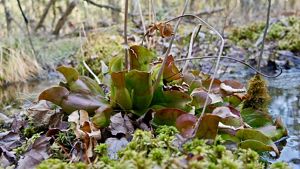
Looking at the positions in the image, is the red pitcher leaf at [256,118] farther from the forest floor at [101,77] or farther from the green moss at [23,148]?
the green moss at [23,148]

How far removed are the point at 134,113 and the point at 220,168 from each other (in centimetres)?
58

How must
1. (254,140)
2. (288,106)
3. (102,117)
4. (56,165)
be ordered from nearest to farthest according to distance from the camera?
(56,165) → (254,140) → (102,117) → (288,106)

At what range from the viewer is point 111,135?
120 cm

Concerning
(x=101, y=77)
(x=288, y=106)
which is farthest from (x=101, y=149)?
(x=288, y=106)

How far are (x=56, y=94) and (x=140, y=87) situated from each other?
0.90ft

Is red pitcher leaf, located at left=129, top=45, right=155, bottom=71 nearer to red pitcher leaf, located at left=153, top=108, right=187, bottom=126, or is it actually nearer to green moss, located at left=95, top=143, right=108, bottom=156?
red pitcher leaf, located at left=153, top=108, right=187, bottom=126

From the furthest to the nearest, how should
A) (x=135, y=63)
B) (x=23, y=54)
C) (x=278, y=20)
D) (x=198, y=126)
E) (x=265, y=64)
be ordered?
1. (x=278, y=20)
2. (x=23, y=54)
3. (x=265, y=64)
4. (x=135, y=63)
5. (x=198, y=126)

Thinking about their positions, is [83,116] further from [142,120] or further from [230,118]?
[230,118]

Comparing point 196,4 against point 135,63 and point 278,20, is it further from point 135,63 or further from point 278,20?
point 135,63

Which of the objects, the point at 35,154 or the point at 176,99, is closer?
the point at 35,154

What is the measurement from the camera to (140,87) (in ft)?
4.12

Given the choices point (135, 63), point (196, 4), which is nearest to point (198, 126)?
point (135, 63)

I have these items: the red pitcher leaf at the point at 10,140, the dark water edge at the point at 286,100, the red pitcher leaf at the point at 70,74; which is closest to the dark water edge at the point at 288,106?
the dark water edge at the point at 286,100

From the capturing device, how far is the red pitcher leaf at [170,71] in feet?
4.65
